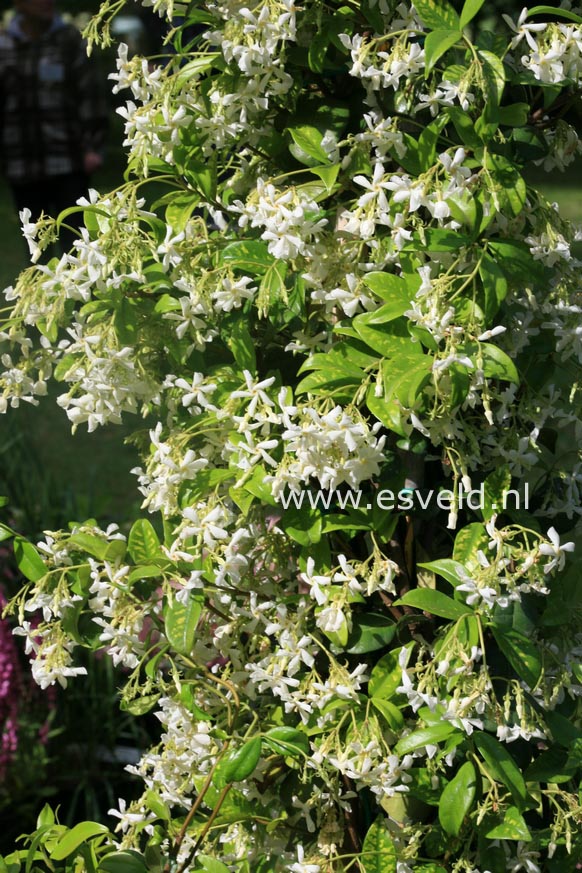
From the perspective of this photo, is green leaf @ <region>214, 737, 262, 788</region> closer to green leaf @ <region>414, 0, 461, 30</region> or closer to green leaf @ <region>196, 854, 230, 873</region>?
green leaf @ <region>196, 854, 230, 873</region>

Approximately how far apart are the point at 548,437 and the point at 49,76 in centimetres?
539

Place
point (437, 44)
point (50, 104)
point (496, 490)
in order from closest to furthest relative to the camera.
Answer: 1. point (437, 44)
2. point (496, 490)
3. point (50, 104)

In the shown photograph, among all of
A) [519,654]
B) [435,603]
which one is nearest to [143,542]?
[435,603]

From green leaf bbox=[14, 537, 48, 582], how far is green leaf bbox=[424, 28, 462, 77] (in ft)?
2.55

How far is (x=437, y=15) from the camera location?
1.29 m

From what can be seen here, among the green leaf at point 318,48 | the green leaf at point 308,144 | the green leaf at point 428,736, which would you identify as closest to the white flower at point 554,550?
the green leaf at point 428,736

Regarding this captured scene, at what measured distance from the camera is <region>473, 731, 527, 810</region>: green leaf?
1.35 metres

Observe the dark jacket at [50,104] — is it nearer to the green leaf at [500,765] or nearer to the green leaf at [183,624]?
the green leaf at [183,624]

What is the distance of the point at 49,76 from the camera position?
631cm

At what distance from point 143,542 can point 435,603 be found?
41 centimetres

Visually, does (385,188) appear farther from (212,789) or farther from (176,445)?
(212,789)

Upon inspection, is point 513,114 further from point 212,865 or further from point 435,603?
point 212,865

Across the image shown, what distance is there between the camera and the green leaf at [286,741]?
1371mm

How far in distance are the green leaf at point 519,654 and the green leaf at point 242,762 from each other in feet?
1.05
